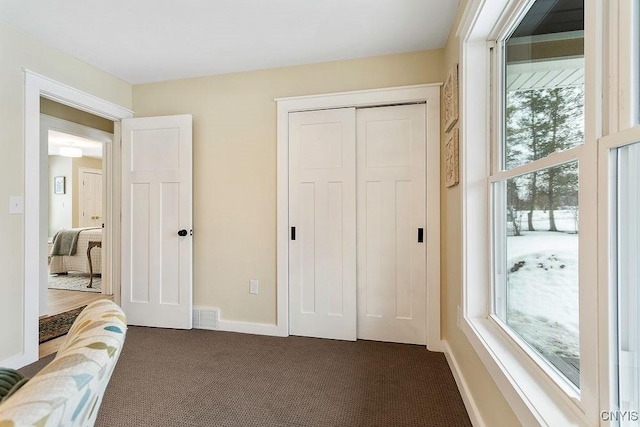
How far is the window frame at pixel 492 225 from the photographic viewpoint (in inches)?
32.0

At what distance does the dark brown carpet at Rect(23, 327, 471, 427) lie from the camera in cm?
166

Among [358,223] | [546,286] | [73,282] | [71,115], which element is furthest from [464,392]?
[73,282]

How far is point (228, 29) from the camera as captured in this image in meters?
2.25

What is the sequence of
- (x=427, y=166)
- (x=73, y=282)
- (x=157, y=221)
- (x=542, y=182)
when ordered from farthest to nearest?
1. (x=73, y=282)
2. (x=157, y=221)
3. (x=427, y=166)
4. (x=542, y=182)

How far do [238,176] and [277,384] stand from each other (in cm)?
173

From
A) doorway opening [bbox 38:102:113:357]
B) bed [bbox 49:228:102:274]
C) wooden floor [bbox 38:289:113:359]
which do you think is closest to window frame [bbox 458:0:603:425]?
doorway opening [bbox 38:102:113:357]

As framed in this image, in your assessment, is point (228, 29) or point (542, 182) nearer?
point (542, 182)

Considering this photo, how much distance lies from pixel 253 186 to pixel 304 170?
49cm

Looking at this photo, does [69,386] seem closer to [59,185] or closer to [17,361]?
[17,361]

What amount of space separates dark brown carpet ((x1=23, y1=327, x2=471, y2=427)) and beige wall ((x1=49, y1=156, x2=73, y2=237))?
608 cm

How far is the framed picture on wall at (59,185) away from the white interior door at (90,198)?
0.35 m

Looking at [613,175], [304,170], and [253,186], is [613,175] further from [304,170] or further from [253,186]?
[253,186]

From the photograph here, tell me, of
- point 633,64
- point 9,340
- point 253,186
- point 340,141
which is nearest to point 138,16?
point 253,186

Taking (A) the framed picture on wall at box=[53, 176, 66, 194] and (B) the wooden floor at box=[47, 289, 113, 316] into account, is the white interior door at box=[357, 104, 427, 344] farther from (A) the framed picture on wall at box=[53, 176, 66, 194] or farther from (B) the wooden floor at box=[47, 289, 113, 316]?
(A) the framed picture on wall at box=[53, 176, 66, 194]
